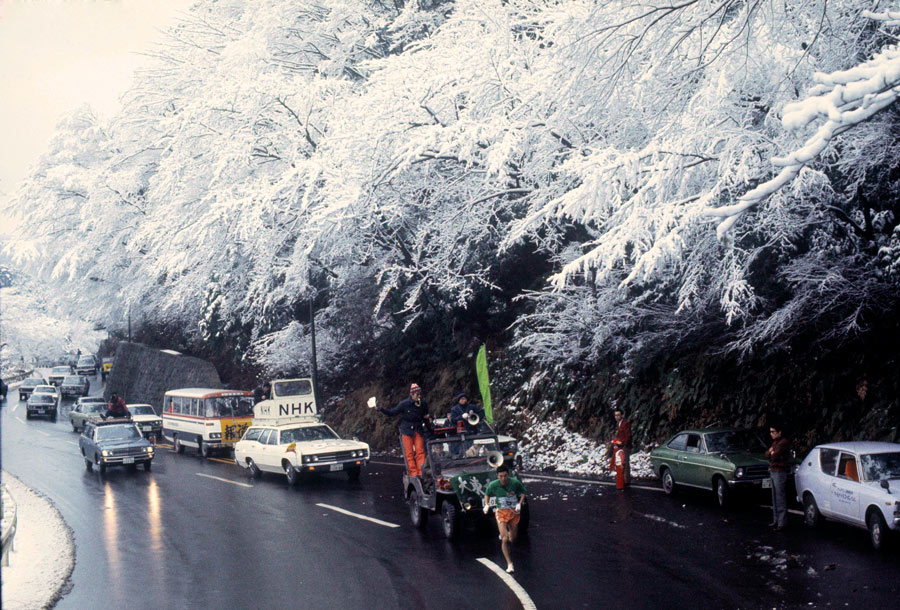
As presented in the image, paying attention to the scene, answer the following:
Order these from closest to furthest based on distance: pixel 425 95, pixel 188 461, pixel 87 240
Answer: pixel 425 95, pixel 188 461, pixel 87 240

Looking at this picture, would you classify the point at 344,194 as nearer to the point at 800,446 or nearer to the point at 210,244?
the point at 210,244

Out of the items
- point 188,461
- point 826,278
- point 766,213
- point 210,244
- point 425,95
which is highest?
point 425,95

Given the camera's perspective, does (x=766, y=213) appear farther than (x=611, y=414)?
No

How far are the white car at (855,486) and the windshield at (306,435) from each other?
13030mm

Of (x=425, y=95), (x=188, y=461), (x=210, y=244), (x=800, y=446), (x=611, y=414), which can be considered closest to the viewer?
(x=800, y=446)

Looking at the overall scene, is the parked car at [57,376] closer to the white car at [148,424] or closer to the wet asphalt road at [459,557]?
the white car at [148,424]

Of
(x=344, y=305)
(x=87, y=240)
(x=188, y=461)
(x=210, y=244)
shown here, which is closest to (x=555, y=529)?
(x=210, y=244)

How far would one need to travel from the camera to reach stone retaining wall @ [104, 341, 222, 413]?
45.8 m

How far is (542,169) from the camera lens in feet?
56.7

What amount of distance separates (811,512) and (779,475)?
0.83m

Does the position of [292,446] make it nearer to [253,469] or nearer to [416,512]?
[253,469]

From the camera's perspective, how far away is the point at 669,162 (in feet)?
40.9

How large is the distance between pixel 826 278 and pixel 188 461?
71.4 feet

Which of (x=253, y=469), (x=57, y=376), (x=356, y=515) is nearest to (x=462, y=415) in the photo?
(x=356, y=515)
